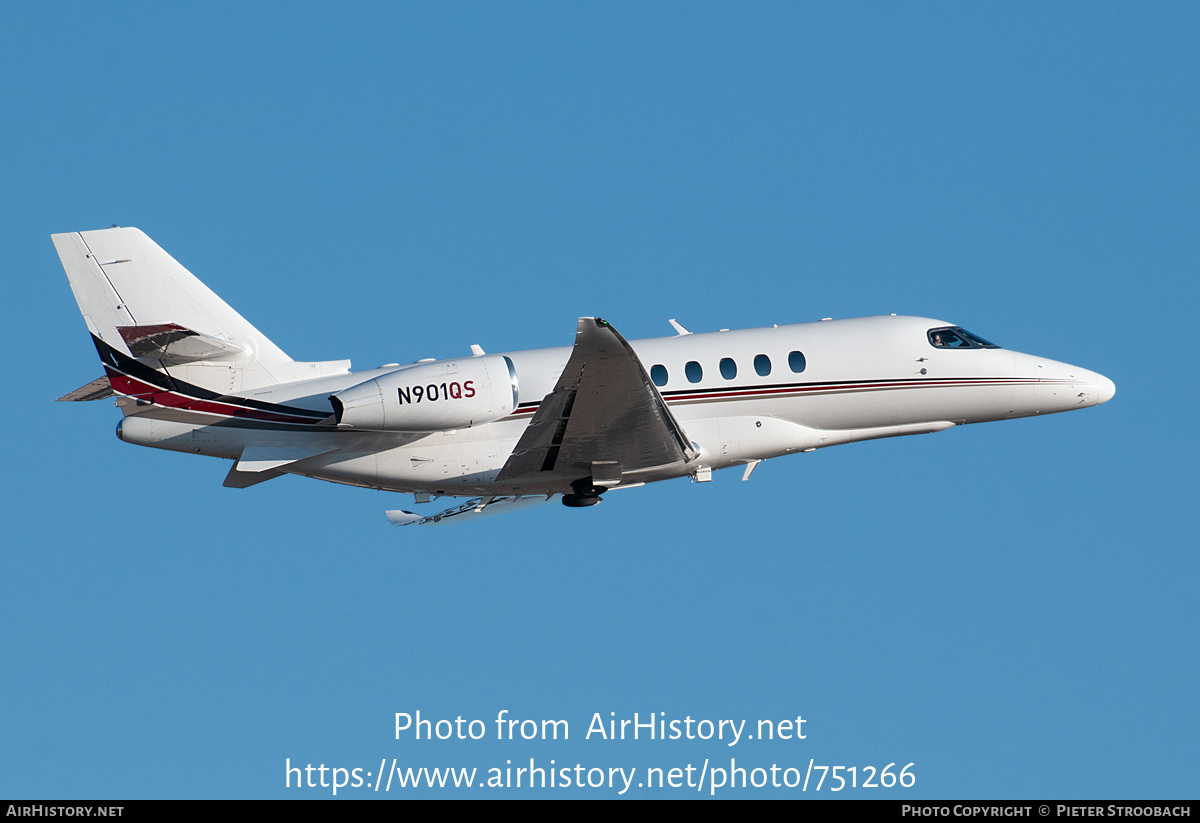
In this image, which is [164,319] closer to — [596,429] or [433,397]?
[433,397]

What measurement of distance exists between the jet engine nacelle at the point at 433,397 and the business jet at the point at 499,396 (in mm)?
24

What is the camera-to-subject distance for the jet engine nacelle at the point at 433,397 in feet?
59.0

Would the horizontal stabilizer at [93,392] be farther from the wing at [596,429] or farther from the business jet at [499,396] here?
the wing at [596,429]

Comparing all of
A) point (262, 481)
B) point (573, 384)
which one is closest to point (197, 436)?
point (262, 481)

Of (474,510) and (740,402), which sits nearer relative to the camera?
(740,402)

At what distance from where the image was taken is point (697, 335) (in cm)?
2138

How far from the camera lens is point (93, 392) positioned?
63.5 ft

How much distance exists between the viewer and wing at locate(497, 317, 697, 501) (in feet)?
56.0

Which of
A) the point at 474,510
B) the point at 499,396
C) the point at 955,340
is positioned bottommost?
the point at 499,396

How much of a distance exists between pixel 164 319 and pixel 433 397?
4.44m

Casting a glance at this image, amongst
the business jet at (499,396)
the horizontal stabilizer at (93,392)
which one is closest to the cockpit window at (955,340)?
the business jet at (499,396)

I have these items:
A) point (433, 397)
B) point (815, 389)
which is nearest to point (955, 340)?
point (815, 389)
